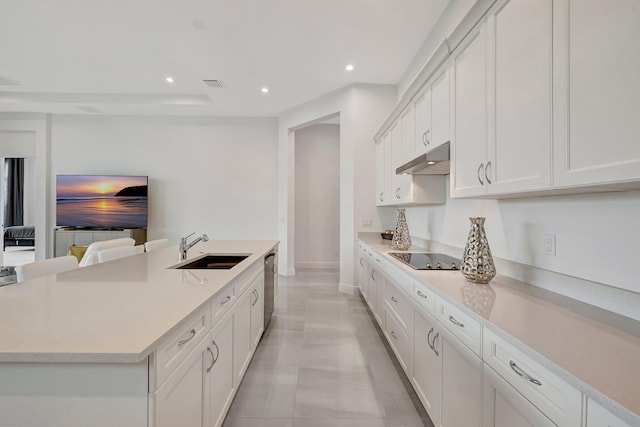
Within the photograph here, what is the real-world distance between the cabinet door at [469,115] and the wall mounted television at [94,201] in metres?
6.24

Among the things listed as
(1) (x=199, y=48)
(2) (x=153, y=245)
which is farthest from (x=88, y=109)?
(2) (x=153, y=245)

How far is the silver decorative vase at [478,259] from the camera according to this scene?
1560 mm

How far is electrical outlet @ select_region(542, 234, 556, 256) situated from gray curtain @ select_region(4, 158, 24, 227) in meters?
12.0

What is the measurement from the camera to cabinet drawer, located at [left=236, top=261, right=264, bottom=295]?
6.47ft

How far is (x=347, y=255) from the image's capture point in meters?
4.48

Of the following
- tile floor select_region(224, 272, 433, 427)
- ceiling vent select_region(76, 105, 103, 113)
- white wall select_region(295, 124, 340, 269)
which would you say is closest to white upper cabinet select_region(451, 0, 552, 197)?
tile floor select_region(224, 272, 433, 427)

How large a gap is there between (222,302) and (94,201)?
591 centimetres

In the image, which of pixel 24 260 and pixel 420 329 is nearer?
pixel 420 329

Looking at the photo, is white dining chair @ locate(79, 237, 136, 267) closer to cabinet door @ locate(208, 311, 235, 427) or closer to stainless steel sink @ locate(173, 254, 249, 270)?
stainless steel sink @ locate(173, 254, 249, 270)

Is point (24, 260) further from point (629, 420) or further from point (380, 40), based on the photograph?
point (629, 420)

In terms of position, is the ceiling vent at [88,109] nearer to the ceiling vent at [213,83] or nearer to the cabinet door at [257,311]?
the ceiling vent at [213,83]

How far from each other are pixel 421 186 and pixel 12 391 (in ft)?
9.40

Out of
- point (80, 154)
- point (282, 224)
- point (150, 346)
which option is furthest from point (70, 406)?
point (80, 154)

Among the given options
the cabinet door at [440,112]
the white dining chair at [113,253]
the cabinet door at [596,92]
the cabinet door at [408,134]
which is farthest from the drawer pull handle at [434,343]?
the white dining chair at [113,253]
